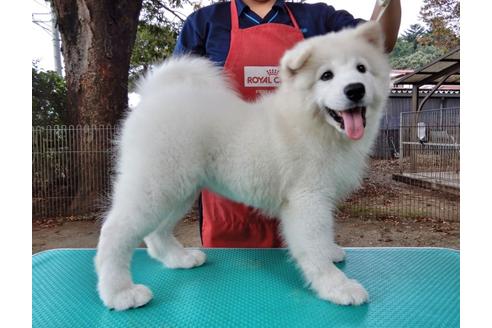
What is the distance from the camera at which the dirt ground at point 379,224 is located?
5801 millimetres

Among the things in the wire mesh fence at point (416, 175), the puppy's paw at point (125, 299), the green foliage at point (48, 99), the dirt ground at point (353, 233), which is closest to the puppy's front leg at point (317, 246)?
the puppy's paw at point (125, 299)

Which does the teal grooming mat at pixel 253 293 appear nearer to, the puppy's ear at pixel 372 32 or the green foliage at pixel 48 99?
the puppy's ear at pixel 372 32

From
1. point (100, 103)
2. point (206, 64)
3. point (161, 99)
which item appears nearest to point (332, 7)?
point (206, 64)

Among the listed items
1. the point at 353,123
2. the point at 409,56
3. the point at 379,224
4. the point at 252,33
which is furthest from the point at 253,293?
the point at 409,56

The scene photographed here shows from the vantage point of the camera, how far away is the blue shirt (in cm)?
238

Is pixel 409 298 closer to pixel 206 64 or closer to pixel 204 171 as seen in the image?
pixel 204 171

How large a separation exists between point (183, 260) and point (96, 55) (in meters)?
4.34

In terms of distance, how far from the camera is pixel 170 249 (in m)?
2.08

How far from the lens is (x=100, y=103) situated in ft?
18.6

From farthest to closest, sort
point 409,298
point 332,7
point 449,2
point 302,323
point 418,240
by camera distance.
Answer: point 449,2 < point 418,240 < point 332,7 < point 409,298 < point 302,323

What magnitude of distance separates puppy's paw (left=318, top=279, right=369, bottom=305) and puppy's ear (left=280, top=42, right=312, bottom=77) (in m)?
0.95

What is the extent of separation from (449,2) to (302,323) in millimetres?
10495

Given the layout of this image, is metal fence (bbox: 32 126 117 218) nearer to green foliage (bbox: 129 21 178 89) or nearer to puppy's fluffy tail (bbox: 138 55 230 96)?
green foliage (bbox: 129 21 178 89)

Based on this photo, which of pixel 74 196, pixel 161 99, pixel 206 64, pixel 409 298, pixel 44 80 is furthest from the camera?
pixel 44 80
